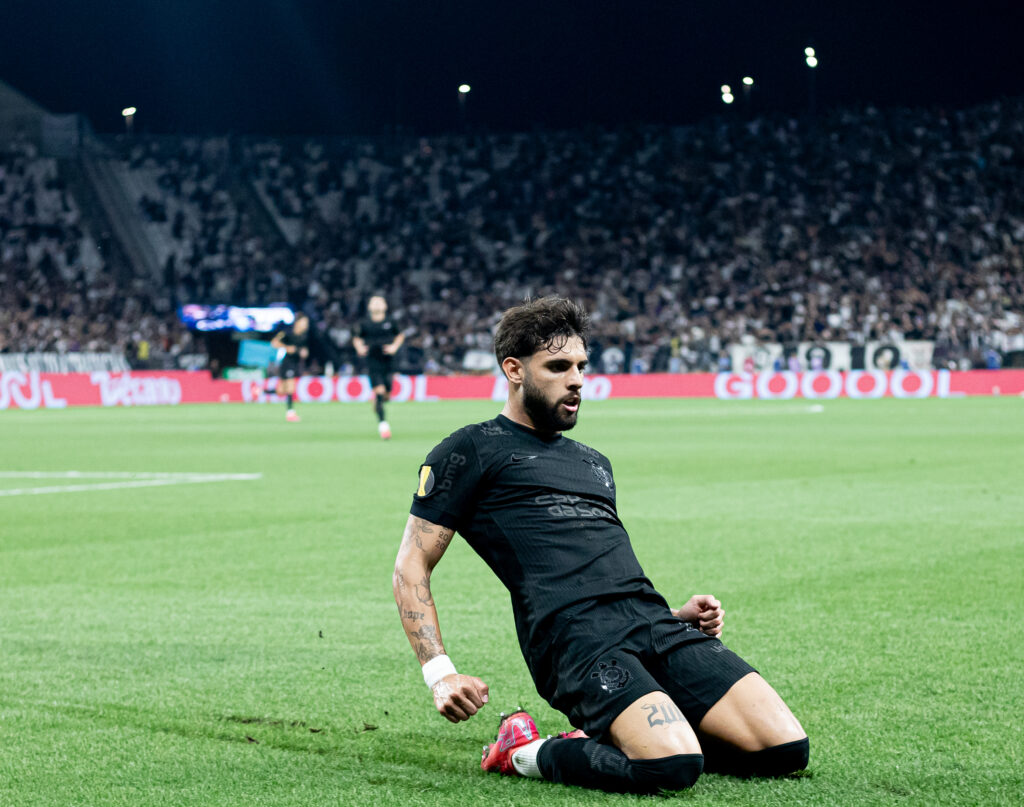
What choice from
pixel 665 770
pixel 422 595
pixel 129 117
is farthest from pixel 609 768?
pixel 129 117

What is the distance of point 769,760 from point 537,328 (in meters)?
1.48

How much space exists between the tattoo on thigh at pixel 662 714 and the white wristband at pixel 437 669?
574 mm

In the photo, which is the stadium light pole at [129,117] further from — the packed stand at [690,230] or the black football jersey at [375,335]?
the black football jersey at [375,335]

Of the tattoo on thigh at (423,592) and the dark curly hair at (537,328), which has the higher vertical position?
the dark curly hair at (537,328)

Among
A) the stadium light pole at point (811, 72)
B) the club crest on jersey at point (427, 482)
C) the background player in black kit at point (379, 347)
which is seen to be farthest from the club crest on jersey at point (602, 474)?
the stadium light pole at point (811, 72)

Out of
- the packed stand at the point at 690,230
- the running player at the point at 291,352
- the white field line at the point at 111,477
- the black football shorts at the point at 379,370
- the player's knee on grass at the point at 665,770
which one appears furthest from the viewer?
the packed stand at the point at 690,230

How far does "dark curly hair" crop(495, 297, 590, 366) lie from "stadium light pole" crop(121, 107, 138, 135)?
4589 centimetres

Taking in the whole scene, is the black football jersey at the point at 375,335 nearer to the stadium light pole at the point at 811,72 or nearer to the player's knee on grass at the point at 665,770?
the player's knee on grass at the point at 665,770

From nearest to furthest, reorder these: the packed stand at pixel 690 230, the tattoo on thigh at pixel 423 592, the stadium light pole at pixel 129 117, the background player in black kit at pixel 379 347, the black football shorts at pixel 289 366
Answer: the tattoo on thigh at pixel 423 592 < the background player in black kit at pixel 379 347 < the black football shorts at pixel 289 366 < the packed stand at pixel 690 230 < the stadium light pole at pixel 129 117

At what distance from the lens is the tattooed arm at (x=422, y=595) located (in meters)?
3.84

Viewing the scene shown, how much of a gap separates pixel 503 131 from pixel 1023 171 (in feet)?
66.9

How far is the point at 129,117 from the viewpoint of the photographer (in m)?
51.2

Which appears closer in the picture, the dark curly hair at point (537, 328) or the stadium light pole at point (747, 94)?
the dark curly hair at point (537, 328)

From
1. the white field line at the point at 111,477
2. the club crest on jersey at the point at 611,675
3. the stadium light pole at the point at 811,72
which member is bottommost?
the white field line at the point at 111,477
